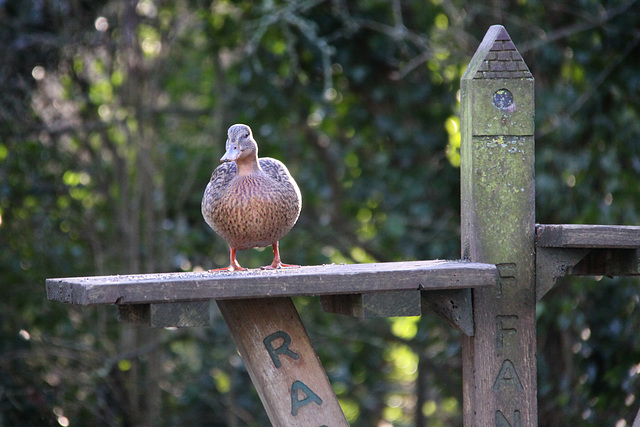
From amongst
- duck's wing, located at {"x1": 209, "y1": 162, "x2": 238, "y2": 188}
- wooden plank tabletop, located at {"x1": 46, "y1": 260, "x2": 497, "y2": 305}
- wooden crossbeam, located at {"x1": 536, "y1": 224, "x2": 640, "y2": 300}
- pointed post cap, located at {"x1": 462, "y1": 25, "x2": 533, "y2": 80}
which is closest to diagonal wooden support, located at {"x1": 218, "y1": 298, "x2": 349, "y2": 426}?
wooden plank tabletop, located at {"x1": 46, "y1": 260, "x2": 497, "y2": 305}

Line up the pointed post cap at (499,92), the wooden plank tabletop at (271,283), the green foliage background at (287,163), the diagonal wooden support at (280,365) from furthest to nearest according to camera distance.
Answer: the green foliage background at (287,163)
the pointed post cap at (499,92)
the diagonal wooden support at (280,365)
the wooden plank tabletop at (271,283)

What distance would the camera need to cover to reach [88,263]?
5.11 meters

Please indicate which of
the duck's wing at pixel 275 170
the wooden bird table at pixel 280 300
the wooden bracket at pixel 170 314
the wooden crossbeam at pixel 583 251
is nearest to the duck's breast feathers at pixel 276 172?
the duck's wing at pixel 275 170

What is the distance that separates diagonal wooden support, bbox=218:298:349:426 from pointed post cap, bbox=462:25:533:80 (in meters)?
0.85

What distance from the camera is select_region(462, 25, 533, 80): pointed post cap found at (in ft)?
7.68

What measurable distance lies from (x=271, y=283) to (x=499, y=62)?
3.05 ft

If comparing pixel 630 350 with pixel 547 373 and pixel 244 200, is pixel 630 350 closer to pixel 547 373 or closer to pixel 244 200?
pixel 547 373

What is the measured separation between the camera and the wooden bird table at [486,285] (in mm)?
2219

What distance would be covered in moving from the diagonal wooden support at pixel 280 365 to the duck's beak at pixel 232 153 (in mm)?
387

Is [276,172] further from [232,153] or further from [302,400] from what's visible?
[302,400]

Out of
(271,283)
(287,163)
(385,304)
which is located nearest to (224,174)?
(271,283)

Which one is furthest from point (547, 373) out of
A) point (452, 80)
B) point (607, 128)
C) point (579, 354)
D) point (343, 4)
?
point (343, 4)

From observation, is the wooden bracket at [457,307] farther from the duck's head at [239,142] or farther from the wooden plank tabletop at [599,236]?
the duck's head at [239,142]

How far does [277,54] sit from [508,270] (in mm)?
2900
